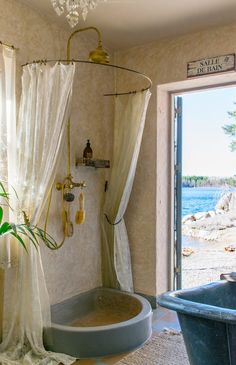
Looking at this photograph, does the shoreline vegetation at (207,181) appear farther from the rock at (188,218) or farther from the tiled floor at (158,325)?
the tiled floor at (158,325)

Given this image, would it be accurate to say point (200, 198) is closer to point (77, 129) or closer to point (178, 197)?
point (178, 197)

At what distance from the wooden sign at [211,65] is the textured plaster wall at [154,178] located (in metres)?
0.09

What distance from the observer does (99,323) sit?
9.82 ft

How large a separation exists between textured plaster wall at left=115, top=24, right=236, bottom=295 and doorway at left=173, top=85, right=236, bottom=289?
13cm

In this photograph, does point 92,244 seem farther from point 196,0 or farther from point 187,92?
point 196,0

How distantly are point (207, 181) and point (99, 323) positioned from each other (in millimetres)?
1754

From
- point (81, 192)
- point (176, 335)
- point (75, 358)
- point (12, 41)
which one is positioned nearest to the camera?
point (75, 358)

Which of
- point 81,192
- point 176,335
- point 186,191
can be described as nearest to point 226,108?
point 186,191

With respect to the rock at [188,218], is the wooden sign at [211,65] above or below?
above

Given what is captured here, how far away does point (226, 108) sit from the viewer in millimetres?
3389

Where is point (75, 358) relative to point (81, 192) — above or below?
below

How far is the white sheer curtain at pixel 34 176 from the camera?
2.36 metres

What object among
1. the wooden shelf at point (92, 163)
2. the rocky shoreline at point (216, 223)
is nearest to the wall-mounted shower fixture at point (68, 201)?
the wooden shelf at point (92, 163)

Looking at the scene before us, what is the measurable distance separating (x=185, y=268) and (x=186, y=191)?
2.76 feet
